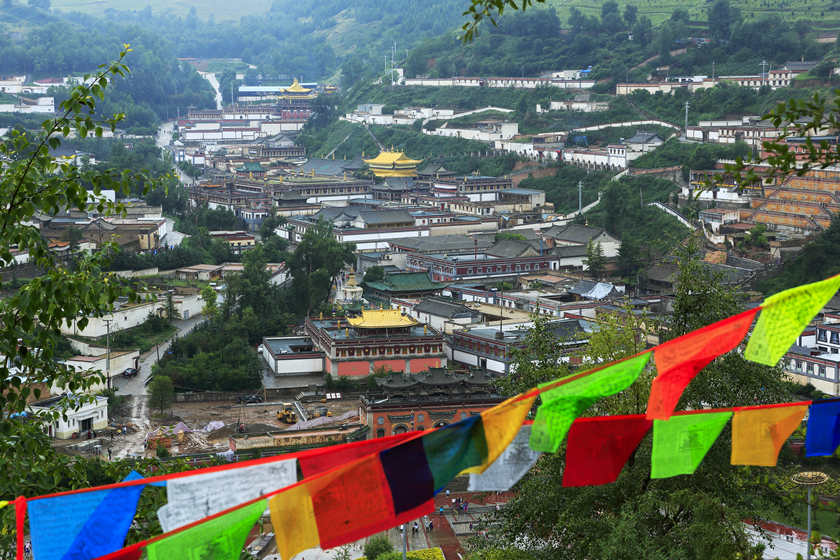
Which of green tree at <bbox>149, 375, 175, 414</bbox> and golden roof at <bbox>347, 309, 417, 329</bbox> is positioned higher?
golden roof at <bbox>347, 309, 417, 329</bbox>

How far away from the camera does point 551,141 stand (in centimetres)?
4172

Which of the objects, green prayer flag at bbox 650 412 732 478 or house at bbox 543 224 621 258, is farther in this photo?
house at bbox 543 224 621 258

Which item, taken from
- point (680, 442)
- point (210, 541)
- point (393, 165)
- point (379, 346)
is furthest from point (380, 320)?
point (393, 165)

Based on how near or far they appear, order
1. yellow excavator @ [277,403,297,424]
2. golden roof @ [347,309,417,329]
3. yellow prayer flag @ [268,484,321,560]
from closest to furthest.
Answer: yellow prayer flag @ [268,484,321,560] → yellow excavator @ [277,403,297,424] → golden roof @ [347,309,417,329]

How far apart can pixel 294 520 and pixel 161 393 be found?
15555mm

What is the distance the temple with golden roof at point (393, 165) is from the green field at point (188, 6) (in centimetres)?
7582

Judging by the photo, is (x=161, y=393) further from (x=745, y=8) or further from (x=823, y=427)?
(x=745, y=8)

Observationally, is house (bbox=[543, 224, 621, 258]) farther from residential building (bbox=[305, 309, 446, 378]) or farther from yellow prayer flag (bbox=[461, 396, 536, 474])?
yellow prayer flag (bbox=[461, 396, 536, 474])

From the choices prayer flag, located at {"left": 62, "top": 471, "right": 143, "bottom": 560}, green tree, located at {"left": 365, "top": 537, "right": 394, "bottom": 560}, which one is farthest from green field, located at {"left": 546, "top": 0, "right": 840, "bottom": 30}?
Result: prayer flag, located at {"left": 62, "top": 471, "right": 143, "bottom": 560}

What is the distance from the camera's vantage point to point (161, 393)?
18.6m

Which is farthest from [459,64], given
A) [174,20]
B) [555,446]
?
[174,20]

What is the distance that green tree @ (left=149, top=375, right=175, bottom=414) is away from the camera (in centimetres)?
1858

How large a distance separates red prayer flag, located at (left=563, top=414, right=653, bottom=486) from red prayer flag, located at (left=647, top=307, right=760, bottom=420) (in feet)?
1.35

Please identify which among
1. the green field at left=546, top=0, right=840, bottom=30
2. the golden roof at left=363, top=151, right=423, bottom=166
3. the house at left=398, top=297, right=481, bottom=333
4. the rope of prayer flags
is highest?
the green field at left=546, top=0, right=840, bottom=30
